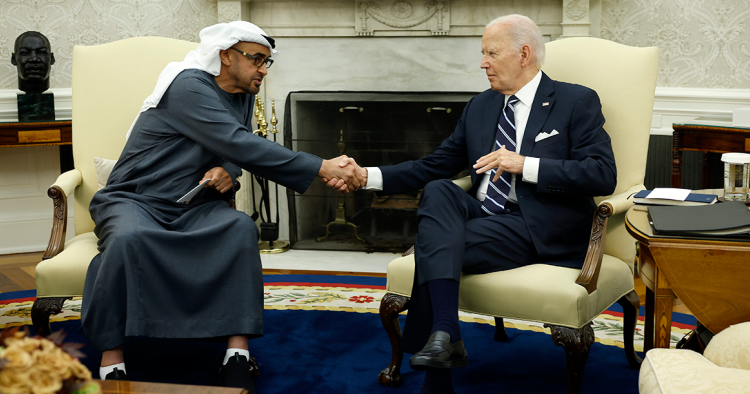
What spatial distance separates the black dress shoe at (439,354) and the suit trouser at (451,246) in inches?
5.5

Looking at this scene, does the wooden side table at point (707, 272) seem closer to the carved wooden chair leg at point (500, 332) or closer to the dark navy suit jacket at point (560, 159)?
the dark navy suit jacket at point (560, 159)

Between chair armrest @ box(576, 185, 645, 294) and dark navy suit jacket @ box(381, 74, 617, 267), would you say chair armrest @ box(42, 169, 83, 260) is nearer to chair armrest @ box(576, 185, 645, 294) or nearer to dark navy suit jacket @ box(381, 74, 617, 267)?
dark navy suit jacket @ box(381, 74, 617, 267)

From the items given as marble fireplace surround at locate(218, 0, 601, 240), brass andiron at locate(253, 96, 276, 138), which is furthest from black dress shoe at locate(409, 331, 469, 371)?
marble fireplace surround at locate(218, 0, 601, 240)

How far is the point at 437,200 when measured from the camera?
6.47ft

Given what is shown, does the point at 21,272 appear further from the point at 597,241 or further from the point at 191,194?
the point at 597,241

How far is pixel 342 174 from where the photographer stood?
91.0 inches

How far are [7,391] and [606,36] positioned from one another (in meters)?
3.73

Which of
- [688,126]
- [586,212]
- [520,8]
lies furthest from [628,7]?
[586,212]

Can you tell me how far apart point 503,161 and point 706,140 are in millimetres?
1709

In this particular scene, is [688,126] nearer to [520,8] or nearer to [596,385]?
[520,8]

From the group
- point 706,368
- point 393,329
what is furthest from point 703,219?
point 393,329

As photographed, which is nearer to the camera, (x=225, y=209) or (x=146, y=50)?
(x=225, y=209)

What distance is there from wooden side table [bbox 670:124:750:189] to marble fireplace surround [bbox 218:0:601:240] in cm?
86

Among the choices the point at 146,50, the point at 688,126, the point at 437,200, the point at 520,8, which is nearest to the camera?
the point at 437,200
